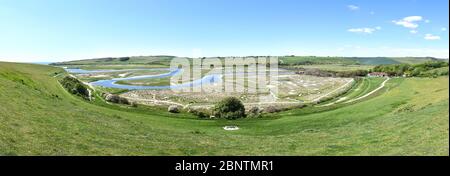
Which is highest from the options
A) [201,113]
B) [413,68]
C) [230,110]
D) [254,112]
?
[413,68]

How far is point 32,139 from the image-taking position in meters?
23.4

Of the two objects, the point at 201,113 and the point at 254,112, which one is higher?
the point at 201,113

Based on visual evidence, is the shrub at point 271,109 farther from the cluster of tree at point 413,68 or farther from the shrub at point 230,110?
the cluster of tree at point 413,68

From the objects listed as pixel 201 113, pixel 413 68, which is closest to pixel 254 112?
A: pixel 201 113

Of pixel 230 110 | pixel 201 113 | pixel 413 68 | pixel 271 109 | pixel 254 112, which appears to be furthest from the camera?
pixel 413 68

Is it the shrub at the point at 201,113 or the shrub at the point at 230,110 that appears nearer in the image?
the shrub at the point at 230,110

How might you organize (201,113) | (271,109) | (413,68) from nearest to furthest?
1. (201,113)
2. (271,109)
3. (413,68)

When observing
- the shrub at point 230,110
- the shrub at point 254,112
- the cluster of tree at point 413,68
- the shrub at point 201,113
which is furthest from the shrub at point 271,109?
the cluster of tree at point 413,68

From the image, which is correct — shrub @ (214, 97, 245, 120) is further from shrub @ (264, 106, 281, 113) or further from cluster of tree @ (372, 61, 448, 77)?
cluster of tree @ (372, 61, 448, 77)

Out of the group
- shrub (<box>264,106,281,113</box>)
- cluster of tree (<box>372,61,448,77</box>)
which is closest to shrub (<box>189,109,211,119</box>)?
shrub (<box>264,106,281,113</box>)

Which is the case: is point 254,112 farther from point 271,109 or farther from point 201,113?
point 201,113

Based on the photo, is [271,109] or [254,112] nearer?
[254,112]
